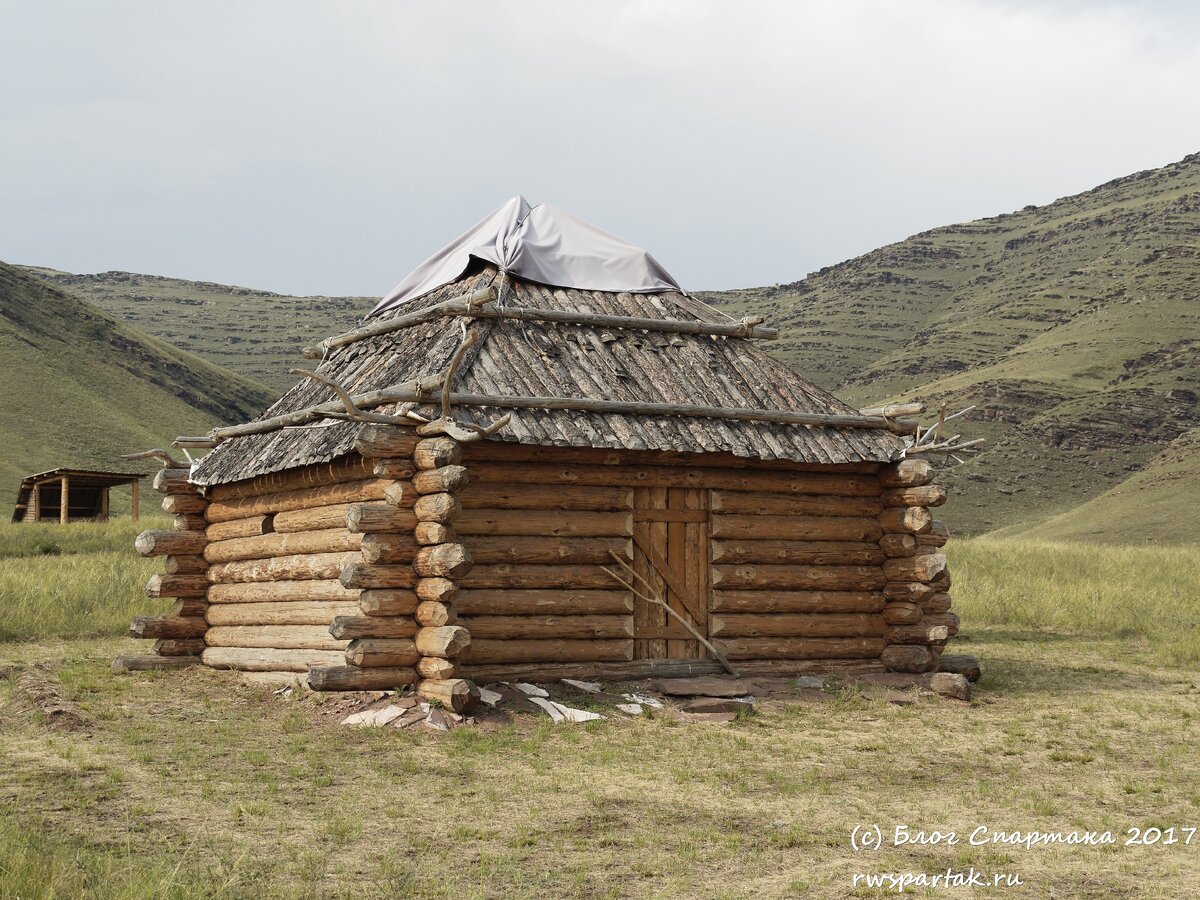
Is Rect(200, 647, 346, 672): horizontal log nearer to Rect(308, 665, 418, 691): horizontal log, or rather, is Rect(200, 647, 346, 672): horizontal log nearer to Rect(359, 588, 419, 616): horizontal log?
Rect(308, 665, 418, 691): horizontal log

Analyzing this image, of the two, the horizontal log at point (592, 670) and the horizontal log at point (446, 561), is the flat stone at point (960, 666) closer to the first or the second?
the horizontal log at point (592, 670)

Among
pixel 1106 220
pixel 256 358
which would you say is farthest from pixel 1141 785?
pixel 256 358

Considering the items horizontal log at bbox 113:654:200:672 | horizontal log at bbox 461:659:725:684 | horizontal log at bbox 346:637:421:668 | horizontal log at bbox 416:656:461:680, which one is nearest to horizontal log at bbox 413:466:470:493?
horizontal log at bbox 346:637:421:668

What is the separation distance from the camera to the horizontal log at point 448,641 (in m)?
11.8

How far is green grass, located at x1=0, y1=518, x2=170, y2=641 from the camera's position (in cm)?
1927

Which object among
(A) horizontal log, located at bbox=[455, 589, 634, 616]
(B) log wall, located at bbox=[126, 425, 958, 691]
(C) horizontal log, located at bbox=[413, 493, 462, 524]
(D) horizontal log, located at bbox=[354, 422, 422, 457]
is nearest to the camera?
(C) horizontal log, located at bbox=[413, 493, 462, 524]

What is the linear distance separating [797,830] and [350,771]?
3470 millimetres

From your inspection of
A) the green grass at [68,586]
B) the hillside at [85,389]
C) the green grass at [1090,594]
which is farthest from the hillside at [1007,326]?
the green grass at [68,586]

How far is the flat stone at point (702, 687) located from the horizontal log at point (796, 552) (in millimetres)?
1330

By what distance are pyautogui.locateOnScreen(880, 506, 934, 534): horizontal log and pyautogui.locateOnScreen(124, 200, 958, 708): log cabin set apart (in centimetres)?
3

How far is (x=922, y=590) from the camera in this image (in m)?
14.5

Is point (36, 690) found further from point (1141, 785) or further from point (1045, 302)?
point (1045, 302)

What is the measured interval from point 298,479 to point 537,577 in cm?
301

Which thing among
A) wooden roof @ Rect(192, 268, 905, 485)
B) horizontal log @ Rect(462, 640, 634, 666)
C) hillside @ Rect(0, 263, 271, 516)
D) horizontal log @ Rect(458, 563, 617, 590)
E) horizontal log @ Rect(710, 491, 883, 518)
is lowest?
horizontal log @ Rect(462, 640, 634, 666)
